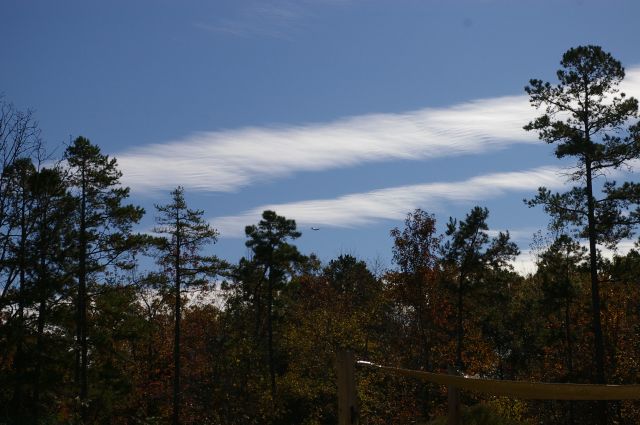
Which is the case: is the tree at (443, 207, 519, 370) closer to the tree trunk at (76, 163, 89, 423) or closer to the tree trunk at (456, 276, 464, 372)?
the tree trunk at (456, 276, 464, 372)

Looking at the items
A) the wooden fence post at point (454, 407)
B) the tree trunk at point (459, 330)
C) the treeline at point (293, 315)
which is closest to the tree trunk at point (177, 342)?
the treeline at point (293, 315)

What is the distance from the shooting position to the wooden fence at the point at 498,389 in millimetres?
5461

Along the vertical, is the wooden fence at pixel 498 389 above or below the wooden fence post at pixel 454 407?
above

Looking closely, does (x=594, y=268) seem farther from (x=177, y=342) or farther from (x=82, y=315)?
(x=177, y=342)

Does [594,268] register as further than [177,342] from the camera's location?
No

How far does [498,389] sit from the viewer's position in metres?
5.93

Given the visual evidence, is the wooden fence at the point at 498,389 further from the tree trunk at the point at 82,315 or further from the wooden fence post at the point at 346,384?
the tree trunk at the point at 82,315

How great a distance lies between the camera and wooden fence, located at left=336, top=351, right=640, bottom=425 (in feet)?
17.9

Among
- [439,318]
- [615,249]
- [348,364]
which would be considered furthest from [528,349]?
[348,364]

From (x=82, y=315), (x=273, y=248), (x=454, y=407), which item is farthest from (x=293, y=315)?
(x=454, y=407)

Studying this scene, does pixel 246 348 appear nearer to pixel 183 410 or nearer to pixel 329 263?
pixel 183 410

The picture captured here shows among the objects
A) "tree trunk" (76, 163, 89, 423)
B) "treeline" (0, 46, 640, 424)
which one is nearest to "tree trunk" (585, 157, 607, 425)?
"treeline" (0, 46, 640, 424)

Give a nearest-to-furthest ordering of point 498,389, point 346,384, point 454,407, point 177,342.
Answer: point 498,389, point 346,384, point 454,407, point 177,342

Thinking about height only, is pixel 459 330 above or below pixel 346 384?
below
